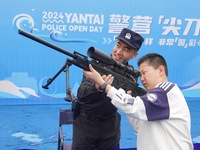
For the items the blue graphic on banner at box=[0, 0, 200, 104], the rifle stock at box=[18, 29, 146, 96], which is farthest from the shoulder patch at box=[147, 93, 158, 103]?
the blue graphic on banner at box=[0, 0, 200, 104]

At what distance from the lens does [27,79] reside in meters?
4.08

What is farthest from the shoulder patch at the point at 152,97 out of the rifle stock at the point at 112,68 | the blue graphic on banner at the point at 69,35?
the blue graphic on banner at the point at 69,35

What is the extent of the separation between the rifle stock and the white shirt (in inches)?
4.4

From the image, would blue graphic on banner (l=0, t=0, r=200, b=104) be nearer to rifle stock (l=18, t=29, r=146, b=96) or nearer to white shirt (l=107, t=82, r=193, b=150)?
rifle stock (l=18, t=29, r=146, b=96)

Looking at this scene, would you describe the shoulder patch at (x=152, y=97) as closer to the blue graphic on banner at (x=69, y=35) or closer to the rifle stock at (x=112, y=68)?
the rifle stock at (x=112, y=68)

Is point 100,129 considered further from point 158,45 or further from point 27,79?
point 158,45

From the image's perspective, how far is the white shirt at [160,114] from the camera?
120 cm

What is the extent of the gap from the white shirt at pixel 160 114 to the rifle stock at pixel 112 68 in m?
0.11

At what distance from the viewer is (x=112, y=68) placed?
1.34m

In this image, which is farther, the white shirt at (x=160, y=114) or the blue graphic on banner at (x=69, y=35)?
the blue graphic on banner at (x=69, y=35)

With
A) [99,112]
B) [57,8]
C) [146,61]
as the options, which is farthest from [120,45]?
[57,8]

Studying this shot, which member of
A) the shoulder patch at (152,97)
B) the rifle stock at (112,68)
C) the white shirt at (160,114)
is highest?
the rifle stock at (112,68)

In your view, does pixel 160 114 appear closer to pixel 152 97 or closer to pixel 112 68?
pixel 152 97

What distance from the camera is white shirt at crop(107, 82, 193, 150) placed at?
3.93 feet
